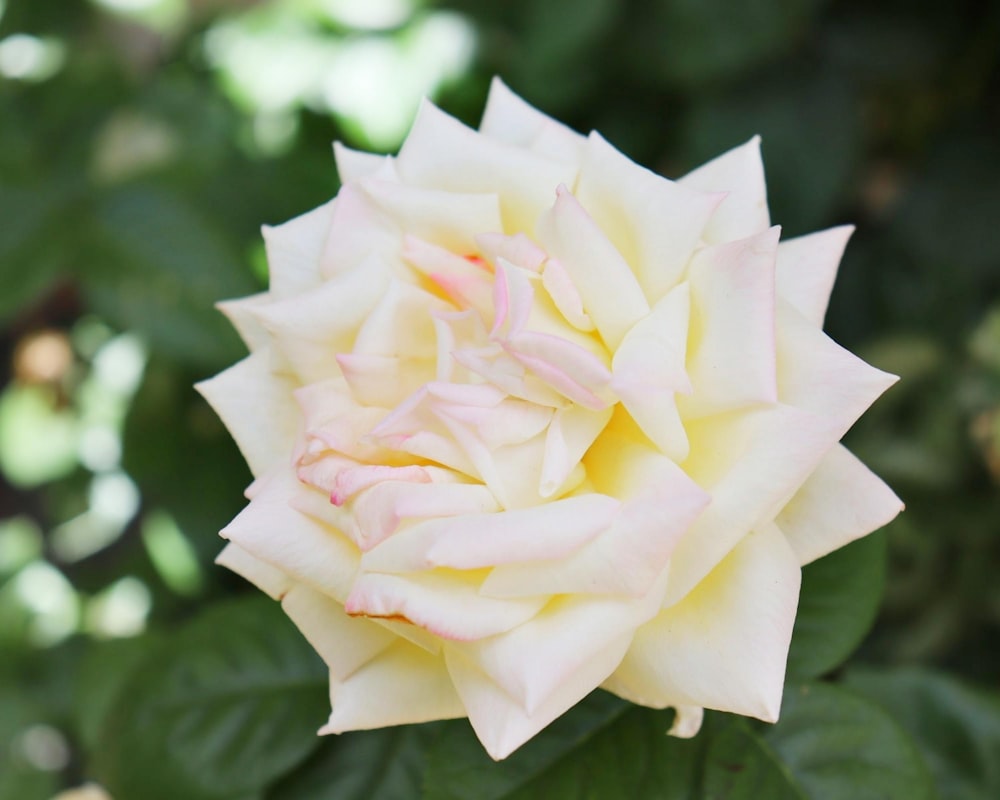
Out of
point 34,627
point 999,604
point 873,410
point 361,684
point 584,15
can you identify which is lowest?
point 34,627

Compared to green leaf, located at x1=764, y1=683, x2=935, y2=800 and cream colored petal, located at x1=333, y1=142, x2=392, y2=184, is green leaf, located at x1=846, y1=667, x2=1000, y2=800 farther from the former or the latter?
cream colored petal, located at x1=333, y1=142, x2=392, y2=184

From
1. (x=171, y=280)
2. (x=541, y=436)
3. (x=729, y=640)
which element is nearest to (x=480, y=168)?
(x=541, y=436)

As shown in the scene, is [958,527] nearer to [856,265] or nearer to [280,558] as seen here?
[856,265]

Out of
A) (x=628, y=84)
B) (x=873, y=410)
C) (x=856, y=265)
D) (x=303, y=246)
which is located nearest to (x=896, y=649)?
(x=873, y=410)

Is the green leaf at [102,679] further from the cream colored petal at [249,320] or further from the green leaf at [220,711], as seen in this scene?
the cream colored petal at [249,320]

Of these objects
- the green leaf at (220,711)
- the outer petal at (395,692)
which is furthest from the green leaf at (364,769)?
the outer petal at (395,692)

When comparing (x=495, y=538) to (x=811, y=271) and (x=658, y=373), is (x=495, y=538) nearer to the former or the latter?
(x=658, y=373)
